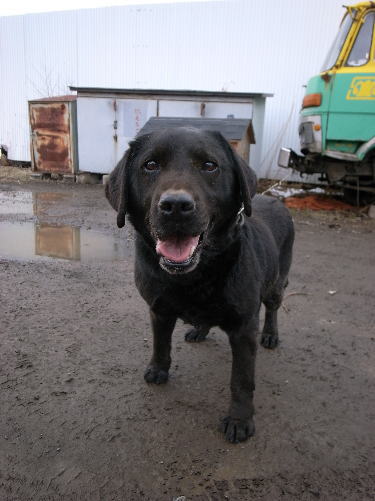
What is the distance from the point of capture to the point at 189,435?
197cm

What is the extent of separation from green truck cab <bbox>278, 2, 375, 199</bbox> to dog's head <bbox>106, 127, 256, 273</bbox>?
5.19 m

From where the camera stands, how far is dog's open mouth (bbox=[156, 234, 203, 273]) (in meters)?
1.71

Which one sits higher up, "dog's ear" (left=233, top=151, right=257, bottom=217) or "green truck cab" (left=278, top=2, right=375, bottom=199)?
"green truck cab" (left=278, top=2, right=375, bottom=199)

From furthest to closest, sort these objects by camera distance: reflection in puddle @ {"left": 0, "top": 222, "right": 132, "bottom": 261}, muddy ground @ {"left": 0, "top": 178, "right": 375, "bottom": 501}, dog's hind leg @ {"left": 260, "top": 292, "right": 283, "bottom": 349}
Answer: reflection in puddle @ {"left": 0, "top": 222, "right": 132, "bottom": 261}
dog's hind leg @ {"left": 260, "top": 292, "right": 283, "bottom": 349}
muddy ground @ {"left": 0, "top": 178, "right": 375, "bottom": 501}

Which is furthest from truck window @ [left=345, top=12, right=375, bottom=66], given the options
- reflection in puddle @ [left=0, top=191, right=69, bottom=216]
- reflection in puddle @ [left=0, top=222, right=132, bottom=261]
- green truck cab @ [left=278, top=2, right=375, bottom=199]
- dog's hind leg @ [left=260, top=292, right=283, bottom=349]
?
reflection in puddle @ [left=0, top=191, right=69, bottom=216]

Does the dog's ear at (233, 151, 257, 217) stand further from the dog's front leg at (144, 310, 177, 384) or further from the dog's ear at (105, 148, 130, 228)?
the dog's front leg at (144, 310, 177, 384)

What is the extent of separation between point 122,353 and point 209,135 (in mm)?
1545

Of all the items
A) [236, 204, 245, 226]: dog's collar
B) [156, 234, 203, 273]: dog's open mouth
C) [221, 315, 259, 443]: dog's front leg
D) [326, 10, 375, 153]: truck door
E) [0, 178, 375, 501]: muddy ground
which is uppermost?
[326, 10, 375, 153]: truck door

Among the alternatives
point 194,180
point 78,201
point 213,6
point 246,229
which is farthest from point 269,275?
point 213,6

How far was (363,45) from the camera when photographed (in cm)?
633

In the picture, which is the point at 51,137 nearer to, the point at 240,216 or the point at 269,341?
the point at 269,341

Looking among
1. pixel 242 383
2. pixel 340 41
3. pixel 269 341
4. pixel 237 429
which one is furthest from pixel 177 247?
pixel 340 41

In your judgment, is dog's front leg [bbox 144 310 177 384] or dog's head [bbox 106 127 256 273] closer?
dog's head [bbox 106 127 256 273]

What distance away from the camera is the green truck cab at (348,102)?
6242mm
